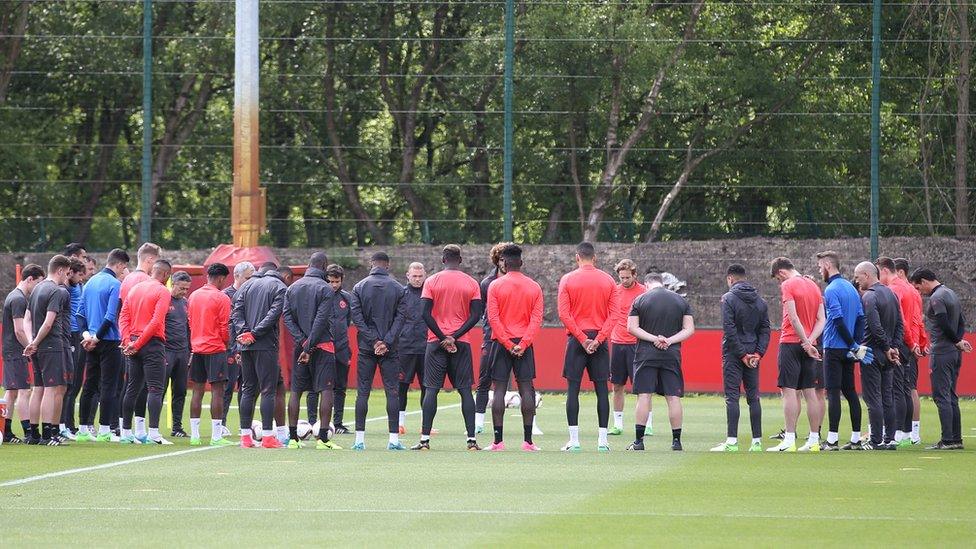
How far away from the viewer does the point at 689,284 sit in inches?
1248

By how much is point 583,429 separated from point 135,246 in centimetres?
1791

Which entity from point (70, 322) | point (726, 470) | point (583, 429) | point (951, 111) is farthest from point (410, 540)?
point (951, 111)

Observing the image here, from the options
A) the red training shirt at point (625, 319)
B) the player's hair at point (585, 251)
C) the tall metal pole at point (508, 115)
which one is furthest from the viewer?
the tall metal pole at point (508, 115)

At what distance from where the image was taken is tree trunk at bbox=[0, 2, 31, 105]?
122ft

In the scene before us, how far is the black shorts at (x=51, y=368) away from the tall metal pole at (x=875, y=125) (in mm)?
17108

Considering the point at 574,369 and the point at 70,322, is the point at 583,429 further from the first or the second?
the point at 70,322

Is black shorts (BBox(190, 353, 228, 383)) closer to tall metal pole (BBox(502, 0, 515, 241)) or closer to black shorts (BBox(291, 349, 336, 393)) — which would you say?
black shorts (BBox(291, 349, 336, 393))

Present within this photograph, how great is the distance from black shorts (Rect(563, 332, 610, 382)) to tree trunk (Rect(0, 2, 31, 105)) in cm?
2277

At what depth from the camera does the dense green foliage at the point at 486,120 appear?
3200 cm

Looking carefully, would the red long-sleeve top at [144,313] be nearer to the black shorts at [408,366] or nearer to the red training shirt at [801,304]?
the black shorts at [408,366]

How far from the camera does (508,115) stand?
31953mm

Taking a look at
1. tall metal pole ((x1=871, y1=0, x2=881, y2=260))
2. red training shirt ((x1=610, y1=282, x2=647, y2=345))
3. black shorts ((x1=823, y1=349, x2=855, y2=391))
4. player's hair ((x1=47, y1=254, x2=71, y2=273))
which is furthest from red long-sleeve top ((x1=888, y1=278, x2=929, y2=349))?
tall metal pole ((x1=871, y1=0, x2=881, y2=260))

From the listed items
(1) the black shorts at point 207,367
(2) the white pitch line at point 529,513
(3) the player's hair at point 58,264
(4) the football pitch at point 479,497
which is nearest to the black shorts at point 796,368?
(4) the football pitch at point 479,497

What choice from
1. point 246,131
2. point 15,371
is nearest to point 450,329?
point 15,371
